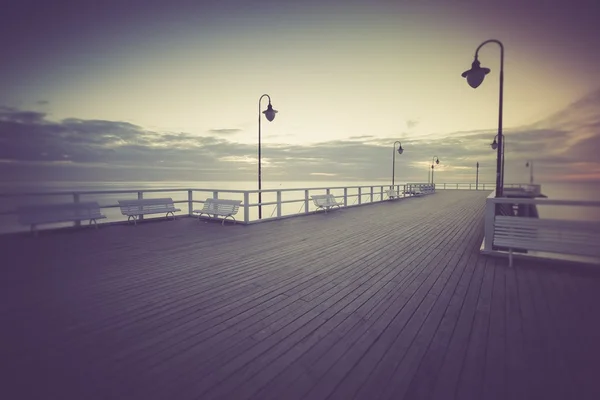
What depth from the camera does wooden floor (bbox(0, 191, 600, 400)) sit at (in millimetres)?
1787

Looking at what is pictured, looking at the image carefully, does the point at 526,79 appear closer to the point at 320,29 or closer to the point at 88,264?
the point at 320,29

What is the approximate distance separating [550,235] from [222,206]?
335 inches

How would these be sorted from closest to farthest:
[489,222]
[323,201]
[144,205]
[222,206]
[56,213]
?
[489,222] → [56,213] → [144,205] → [222,206] → [323,201]

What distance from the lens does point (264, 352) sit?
215 centimetres

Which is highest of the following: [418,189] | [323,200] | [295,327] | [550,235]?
[418,189]

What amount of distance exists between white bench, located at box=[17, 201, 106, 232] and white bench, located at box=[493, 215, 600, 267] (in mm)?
10600

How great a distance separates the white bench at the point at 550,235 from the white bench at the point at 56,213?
1060cm

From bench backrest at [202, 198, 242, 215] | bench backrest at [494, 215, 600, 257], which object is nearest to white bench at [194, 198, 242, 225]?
bench backrest at [202, 198, 242, 215]

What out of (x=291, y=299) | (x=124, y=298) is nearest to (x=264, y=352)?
(x=291, y=299)

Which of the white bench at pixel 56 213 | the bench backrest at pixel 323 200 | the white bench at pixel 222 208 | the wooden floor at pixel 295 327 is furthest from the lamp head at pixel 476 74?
the white bench at pixel 56 213

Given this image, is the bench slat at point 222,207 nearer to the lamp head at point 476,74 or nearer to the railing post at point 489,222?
the railing post at point 489,222

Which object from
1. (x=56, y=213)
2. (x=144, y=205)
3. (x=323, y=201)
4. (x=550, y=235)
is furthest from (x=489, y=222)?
(x=56, y=213)

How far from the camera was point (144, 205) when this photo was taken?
888 cm

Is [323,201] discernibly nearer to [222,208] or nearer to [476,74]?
[222,208]
